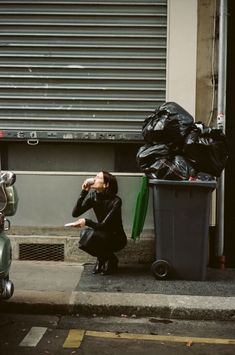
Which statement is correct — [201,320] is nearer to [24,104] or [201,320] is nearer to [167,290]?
[167,290]

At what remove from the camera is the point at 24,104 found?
7.01 metres

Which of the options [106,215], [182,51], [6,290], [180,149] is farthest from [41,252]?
[182,51]

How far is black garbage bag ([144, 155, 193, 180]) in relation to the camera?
5848 millimetres

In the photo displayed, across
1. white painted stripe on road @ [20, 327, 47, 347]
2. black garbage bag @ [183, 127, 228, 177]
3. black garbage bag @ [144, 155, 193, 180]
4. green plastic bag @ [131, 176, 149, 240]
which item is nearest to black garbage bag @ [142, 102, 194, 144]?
black garbage bag @ [183, 127, 228, 177]

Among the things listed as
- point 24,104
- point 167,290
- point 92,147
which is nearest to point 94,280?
point 167,290

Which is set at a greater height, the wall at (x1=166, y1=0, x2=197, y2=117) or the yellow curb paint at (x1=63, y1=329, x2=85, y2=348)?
the wall at (x1=166, y1=0, x2=197, y2=117)

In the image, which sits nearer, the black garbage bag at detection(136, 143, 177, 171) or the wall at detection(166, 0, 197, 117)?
the black garbage bag at detection(136, 143, 177, 171)

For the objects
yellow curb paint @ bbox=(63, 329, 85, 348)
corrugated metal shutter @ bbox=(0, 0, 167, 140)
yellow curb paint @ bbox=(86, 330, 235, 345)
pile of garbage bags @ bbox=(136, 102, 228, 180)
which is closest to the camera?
yellow curb paint @ bbox=(63, 329, 85, 348)

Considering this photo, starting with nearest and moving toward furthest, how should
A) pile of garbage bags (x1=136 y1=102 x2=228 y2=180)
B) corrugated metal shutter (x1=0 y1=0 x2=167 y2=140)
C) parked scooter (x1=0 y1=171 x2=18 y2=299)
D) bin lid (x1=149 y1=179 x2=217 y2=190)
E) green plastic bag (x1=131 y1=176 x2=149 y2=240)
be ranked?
parked scooter (x1=0 y1=171 x2=18 y2=299), bin lid (x1=149 y1=179 x2=217 y2=190), pile of garbage bags (x1=136 y1=102 x2=228 y2=180), green plastic bag (x1=131 y1=176 x2=149 y2=240), corrugated metal shutter (x1=0 y1=0 x2=167 y2=140)

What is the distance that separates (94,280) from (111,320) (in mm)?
1016

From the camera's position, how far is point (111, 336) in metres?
4.52

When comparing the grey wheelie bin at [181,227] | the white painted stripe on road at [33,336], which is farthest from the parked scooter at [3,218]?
the grey wheelie bin at [181,227]

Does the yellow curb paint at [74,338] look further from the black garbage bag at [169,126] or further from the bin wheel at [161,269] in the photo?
the black garbage bag at [169,126]

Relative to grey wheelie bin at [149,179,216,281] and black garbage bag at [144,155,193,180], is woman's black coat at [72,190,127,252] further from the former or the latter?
black garbage bag at [144,155,193,180]
